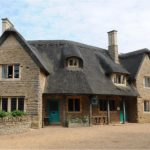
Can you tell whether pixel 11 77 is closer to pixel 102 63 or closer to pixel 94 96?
pixel 94 96

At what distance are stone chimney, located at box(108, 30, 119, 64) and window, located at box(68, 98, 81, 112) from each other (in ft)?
30.1

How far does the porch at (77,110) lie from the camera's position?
25922 millimetres

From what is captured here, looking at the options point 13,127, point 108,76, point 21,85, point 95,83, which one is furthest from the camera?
point 108,76

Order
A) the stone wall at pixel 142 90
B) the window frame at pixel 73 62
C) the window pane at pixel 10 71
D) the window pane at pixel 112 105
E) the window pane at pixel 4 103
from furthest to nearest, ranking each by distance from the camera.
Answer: the stone wall at pixel 142 90
the window pane at pixel 112 105
the window frame at pixel 73 62
the window pane at pixel 10 71
the window pane at pixel 4 103

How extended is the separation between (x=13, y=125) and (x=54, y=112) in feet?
23.4

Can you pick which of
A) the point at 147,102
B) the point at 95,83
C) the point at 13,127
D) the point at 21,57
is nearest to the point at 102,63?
the point at 95,83

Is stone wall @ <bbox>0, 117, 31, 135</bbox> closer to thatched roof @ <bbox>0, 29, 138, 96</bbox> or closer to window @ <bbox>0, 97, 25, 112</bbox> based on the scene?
window @ <bbox>0, 97, 25, 112</bbox>

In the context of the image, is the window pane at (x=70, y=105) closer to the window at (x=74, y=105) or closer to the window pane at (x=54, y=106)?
the window at (x=74, y=105)

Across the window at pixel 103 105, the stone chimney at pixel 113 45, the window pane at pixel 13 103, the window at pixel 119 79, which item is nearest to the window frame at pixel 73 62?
the window at pixel 103 105

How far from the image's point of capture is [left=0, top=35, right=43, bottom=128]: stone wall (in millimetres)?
24277

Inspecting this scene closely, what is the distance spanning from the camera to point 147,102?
33375 millimetres

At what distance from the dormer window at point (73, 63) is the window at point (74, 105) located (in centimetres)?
322

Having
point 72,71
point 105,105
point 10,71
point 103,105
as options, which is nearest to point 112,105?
point 105,105

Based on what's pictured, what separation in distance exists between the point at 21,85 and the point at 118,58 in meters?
14.6
